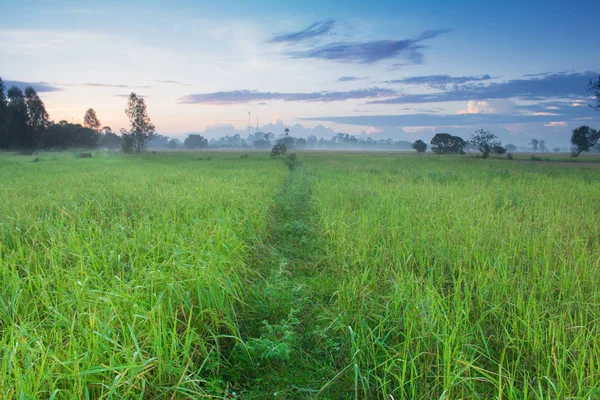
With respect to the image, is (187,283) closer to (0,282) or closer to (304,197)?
(0,282)

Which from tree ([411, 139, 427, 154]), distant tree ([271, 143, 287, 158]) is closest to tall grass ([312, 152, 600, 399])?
distant tree ([271, 143, 287, 158])

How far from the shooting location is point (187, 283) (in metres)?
3.61

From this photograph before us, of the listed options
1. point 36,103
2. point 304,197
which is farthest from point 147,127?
point 304,197

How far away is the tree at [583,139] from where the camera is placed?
200 feet

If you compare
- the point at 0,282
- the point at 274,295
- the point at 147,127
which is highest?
the point at 147,127

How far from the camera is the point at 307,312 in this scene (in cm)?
389

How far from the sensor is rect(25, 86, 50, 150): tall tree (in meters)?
54.5

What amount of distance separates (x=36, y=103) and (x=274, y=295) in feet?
227

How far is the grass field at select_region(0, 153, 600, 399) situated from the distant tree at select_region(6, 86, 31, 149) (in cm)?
6036

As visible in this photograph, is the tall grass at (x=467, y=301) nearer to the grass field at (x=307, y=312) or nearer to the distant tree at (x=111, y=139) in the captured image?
the grass field at (x=307, y=312)

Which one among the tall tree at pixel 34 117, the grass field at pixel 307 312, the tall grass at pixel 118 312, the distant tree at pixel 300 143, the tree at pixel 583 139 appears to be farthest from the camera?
the distant tree at pixel 300 143

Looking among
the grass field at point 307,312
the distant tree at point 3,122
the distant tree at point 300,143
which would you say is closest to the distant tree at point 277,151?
the grass field at point 307,312

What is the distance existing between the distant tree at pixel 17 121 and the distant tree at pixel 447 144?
3157 inches

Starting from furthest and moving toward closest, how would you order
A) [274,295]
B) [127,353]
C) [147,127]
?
[147,127] < [274,295] < [127,353]
